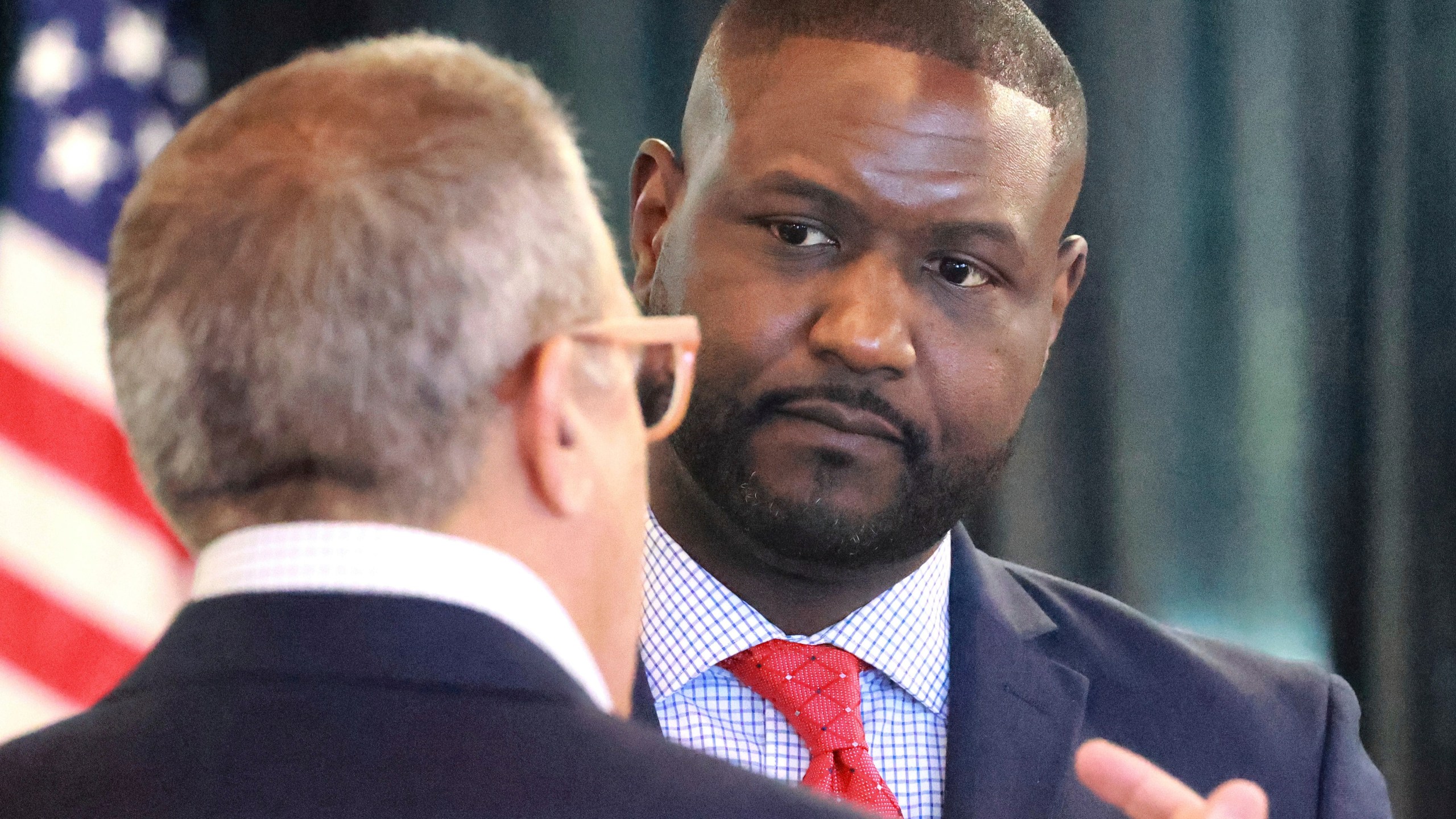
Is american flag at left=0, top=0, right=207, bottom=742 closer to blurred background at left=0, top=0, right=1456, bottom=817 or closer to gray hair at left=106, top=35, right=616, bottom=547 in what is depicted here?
blurred background at left=0, top=0, right=1456, bottom=817

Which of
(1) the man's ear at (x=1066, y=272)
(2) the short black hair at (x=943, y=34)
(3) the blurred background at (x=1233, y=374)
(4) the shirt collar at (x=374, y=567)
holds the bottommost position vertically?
(3) the blurred background at (x=1233, y=374)

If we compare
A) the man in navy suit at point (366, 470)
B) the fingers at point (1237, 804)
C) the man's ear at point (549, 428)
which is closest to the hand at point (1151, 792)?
the fingers at point (1237, 804)

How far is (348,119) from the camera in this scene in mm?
758

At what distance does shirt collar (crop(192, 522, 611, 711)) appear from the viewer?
74 centimetres

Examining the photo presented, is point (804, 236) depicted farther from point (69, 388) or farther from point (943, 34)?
point (69, 388)

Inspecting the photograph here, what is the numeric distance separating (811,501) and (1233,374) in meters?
1.45

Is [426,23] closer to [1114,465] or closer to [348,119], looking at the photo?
[1114,465]

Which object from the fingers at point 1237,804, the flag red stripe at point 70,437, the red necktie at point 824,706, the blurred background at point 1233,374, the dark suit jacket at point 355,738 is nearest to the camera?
the dark suit jacket at point 355,738

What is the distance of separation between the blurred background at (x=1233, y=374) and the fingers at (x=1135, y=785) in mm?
1680

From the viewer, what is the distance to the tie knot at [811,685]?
1360mm

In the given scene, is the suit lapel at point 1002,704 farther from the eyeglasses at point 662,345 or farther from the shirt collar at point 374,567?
the shirt collar at point 374,567

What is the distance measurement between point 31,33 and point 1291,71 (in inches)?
90.2

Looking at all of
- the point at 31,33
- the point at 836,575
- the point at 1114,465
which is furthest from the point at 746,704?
the point at 31,33

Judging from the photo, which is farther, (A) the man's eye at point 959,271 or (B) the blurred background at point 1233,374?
(B) the blurred background at point 1233,374
